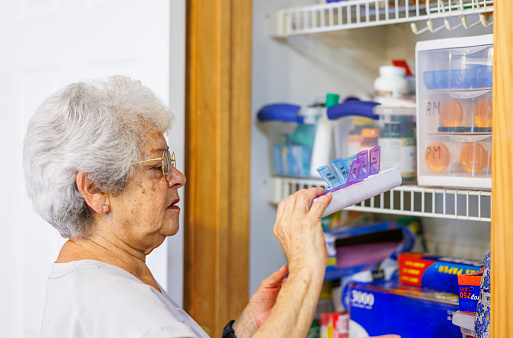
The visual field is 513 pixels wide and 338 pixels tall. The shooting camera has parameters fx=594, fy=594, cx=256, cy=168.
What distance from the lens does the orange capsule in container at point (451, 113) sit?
1173 mm

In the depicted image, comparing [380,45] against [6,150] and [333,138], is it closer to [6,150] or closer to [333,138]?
[333,138]

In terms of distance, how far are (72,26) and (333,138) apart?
0.74 metres

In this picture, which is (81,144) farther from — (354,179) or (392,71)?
(392,71)

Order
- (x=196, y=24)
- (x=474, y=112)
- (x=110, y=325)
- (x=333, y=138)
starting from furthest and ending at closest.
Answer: (x=333, y=138), (x=196, y=24), (x=474, y=112), (x=110, y=325)

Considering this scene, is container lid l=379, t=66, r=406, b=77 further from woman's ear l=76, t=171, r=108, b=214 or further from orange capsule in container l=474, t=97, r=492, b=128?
woman's ear l=76, t=171, r=108, b=214

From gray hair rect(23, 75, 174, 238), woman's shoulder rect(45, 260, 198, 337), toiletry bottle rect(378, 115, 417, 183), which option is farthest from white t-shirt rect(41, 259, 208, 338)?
toiletry bottle rect(378, 115, 417, 183)

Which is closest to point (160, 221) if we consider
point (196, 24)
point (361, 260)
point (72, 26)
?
point (196, 24)

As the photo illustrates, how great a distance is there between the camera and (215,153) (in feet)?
4.62

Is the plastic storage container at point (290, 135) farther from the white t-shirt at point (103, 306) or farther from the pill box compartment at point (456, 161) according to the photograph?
the white t-shirt at point (103, 306)

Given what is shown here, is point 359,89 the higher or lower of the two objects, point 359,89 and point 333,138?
the higher

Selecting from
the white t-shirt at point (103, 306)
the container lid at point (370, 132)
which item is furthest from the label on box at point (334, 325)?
the white t-shirt at point (103, 306)

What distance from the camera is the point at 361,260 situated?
4.91ft

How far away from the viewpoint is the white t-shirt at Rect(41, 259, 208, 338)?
0.90 metres

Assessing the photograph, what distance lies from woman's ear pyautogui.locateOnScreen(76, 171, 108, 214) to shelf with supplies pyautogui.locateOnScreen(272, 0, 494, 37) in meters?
0.69
